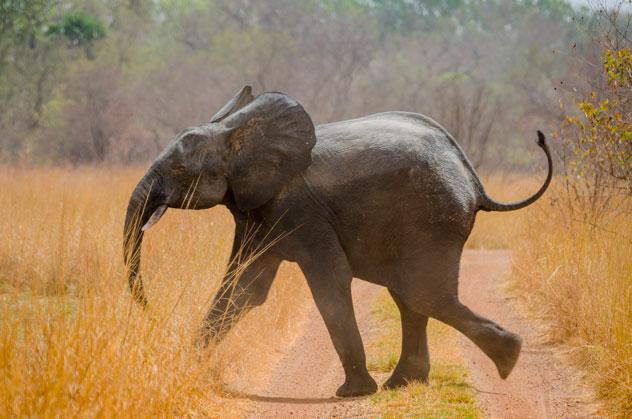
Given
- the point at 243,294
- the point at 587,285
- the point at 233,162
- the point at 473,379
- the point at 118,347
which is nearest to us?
the point at 118,347

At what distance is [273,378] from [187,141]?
6.11 feet

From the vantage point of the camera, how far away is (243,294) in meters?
7.18

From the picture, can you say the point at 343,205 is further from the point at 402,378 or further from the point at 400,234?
the point at 402,378

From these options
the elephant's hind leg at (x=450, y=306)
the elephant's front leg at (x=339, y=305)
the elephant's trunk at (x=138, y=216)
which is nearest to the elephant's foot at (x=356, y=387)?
the elephant's front leg at (x=339, y=305)

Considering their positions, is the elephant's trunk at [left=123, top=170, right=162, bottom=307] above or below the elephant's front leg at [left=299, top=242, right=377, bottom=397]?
above

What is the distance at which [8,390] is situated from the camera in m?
4.35

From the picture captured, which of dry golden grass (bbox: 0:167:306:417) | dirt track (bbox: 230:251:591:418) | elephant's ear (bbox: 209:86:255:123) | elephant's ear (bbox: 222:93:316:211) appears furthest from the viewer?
elephant's ear (bbox: 209:86:255:123)

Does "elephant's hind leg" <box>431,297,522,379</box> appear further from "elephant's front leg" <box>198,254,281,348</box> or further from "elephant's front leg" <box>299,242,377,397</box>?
"elephant's front leg" <box>198,254,281,348</box>

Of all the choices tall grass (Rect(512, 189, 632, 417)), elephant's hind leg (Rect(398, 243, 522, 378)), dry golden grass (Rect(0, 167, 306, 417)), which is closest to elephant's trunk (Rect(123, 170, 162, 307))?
dry golden grass (Rect(0, 167, 306, 417))

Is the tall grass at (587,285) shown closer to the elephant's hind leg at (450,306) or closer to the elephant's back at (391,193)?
the elephant's hind leg at (450,306)

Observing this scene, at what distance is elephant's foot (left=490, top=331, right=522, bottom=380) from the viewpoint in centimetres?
673

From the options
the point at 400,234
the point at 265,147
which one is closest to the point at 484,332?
the point at 400,234

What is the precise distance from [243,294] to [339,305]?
0.79 metres

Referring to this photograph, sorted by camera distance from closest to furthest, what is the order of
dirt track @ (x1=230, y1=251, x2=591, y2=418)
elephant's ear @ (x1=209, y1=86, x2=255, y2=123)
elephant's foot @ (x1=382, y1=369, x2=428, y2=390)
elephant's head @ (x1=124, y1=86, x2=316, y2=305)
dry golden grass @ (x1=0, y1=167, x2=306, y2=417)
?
dry golden grass @ (x1=0, y1=167, x2=306, y2=417)
dirt track @ (x1=230, y1=251, x2=591, y2=418)
elephant's head @ (x1=124, y1=86, x2=316, y2=305)
elephant's foot @ (x1=382, y1=369, x2=428, y2=390)
elephant's ear @ (x1=209, y1=86, x2=255, y2=123)
